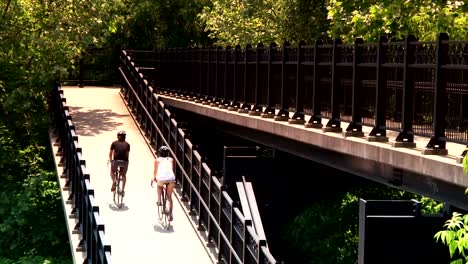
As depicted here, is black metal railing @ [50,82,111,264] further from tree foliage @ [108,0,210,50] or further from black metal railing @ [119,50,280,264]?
tree foliage @ [108,0,210,50]

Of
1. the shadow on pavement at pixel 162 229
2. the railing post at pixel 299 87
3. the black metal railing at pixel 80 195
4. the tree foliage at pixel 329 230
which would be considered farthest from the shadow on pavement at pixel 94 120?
the shadow on pavement at pixel 162 229

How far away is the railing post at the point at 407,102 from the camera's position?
46.0 ft

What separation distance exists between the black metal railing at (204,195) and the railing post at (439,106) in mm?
2610

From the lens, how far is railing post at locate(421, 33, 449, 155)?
1295 cm

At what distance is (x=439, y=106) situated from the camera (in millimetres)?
13141

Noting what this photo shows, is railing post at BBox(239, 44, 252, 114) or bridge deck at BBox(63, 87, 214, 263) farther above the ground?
railing post at BBox(239, 44, 252, 114)

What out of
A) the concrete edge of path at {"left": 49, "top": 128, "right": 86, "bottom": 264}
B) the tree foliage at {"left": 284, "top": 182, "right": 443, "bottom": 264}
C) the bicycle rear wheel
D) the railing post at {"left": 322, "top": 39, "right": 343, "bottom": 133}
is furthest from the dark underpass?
the railing post at {"left": 322, "top": 39, "right": 343, "bottom": 133}

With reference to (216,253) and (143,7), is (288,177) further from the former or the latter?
(143,7)

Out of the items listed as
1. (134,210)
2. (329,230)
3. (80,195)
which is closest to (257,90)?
(134,210)

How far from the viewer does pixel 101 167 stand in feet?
76.0

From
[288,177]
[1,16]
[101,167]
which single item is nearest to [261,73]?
[288,177]

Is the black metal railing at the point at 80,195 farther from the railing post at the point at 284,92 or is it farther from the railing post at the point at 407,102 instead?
the railing post at the point at 407,102

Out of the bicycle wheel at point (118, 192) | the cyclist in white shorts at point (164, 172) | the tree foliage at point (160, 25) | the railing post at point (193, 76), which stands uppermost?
the tree foliage at point (160, 25)

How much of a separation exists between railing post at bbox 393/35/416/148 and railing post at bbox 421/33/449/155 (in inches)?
35.0
